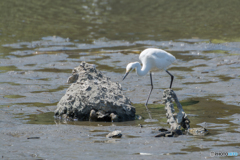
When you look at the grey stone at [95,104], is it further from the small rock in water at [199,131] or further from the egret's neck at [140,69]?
the small rock in water at [199,131]

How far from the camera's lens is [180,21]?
22078 millimetres

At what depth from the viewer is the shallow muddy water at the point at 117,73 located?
5559mm

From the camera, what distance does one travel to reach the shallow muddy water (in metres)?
5.56

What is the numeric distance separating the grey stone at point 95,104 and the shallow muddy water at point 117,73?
0.21 m

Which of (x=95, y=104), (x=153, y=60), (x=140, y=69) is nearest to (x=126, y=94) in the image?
(x=140, y=69)

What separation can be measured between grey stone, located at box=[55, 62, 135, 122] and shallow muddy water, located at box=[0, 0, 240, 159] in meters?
0.21

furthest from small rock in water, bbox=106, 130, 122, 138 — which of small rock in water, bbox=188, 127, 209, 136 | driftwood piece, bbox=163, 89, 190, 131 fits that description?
small rock in water, bbox=188, 127, 209, 136

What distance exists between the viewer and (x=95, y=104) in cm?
713

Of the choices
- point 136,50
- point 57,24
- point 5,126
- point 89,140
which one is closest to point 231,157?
point 89,140

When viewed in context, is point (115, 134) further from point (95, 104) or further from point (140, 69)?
point (140, 69)

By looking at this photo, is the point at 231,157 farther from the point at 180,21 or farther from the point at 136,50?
the point at 180,21

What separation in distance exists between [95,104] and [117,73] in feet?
14.3

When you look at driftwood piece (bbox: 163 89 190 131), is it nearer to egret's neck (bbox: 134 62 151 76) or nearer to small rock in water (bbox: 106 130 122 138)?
small rock in water (bbox: 106 130 122 138)

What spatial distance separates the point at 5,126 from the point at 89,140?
1.71m
